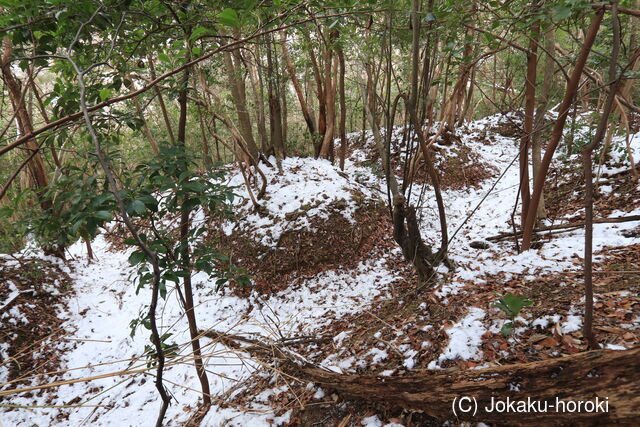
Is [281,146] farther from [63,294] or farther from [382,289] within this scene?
[63,294]

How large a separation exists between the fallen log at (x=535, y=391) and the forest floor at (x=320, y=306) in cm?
15

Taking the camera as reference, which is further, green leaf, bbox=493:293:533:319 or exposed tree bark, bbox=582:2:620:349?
green leaf, bbox=493:293:533:319

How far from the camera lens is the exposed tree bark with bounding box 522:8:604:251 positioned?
1.62 meters

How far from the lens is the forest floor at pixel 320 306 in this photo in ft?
6.02

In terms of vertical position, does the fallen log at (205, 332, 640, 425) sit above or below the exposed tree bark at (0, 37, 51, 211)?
below

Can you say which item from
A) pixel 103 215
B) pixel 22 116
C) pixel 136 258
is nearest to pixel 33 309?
pixel 22 116

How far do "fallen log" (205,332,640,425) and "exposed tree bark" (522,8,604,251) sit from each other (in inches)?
54.0

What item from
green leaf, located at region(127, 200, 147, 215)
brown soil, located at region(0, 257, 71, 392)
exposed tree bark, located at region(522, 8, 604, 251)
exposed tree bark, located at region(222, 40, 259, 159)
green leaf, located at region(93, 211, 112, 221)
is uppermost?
exposed tree bark, located at region(222, 40, 259, 159)

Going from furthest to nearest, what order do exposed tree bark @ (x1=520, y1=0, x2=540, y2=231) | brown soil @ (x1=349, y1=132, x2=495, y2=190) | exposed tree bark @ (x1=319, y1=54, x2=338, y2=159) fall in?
brown soil @ (x1=349, y1=132, x2=495, y2=190)
exposed tree bark @ (x1=319, y1=54, x2=338, y2=159)
exposed tree bark @ (x1=520, y1=0, x2=540, y2=231)

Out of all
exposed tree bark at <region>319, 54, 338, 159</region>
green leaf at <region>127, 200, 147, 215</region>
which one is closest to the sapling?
green leaf at <region>127, 200, 147, 215</region>

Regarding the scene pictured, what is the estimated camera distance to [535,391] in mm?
1314

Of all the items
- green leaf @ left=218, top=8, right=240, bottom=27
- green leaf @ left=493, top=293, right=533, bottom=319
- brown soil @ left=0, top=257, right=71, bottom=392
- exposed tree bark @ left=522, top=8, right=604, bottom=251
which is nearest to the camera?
green leaf @ left=218, top=8, right=240, bottom=27

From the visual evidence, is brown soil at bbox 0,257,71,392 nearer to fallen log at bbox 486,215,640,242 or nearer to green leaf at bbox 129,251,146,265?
green leaf at bbox 129,251,146,265

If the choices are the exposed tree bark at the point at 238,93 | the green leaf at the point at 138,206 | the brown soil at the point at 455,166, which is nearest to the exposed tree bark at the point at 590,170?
the green leaf at the point at 138,206
